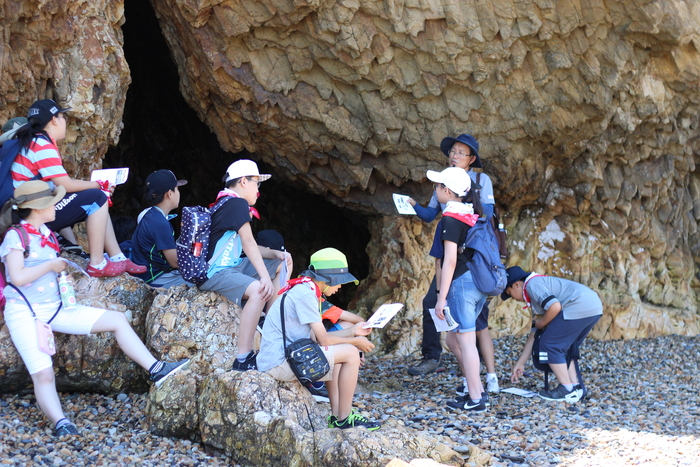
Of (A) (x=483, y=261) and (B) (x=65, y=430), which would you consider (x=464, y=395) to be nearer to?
(A) (x=483, y=261)

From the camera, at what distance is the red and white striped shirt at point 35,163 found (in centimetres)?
457

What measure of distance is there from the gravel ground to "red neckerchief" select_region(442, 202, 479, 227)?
4.83 ft

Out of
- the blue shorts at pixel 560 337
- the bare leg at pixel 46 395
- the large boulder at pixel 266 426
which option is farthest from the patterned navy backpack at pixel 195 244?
the blue shorts at pixel 560 337

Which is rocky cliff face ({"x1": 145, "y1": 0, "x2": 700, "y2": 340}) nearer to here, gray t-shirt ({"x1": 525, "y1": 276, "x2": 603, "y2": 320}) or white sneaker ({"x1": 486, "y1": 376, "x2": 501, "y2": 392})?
white sneaker ({"x1": 486, "y1": 376, "x2": 501, "y2": 392})

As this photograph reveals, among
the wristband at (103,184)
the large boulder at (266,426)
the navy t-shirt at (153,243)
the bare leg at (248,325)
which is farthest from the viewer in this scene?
the navy t-shirt at (153,243)

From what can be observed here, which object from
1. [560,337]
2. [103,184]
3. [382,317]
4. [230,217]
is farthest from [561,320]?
[103,184]

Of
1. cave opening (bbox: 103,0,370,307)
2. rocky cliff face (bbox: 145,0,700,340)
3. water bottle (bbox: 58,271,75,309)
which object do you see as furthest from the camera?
cave opening (bbox: 103,0,370,307)

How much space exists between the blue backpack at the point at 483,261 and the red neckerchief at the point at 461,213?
0.48ft

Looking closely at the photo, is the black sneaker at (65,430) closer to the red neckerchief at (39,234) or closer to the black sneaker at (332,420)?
the red neckerchief at (39,234)

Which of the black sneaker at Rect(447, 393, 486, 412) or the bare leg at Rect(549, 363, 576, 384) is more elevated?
the bare leg at Rect(549, 363, 576, 384)

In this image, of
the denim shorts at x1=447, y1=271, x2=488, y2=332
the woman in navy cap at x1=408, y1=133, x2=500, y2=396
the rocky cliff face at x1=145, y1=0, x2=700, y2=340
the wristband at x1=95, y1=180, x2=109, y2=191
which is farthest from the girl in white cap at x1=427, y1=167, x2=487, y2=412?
the wristband at x1=95, y1=180, x2=109, y2=191

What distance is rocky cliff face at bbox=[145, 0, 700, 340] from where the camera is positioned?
6.71 meters

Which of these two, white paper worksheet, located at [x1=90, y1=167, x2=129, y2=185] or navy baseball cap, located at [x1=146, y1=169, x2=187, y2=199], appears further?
navy baseball cap, located at [x1=146, y1=169, x2=187, y2=199]

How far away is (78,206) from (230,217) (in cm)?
112
